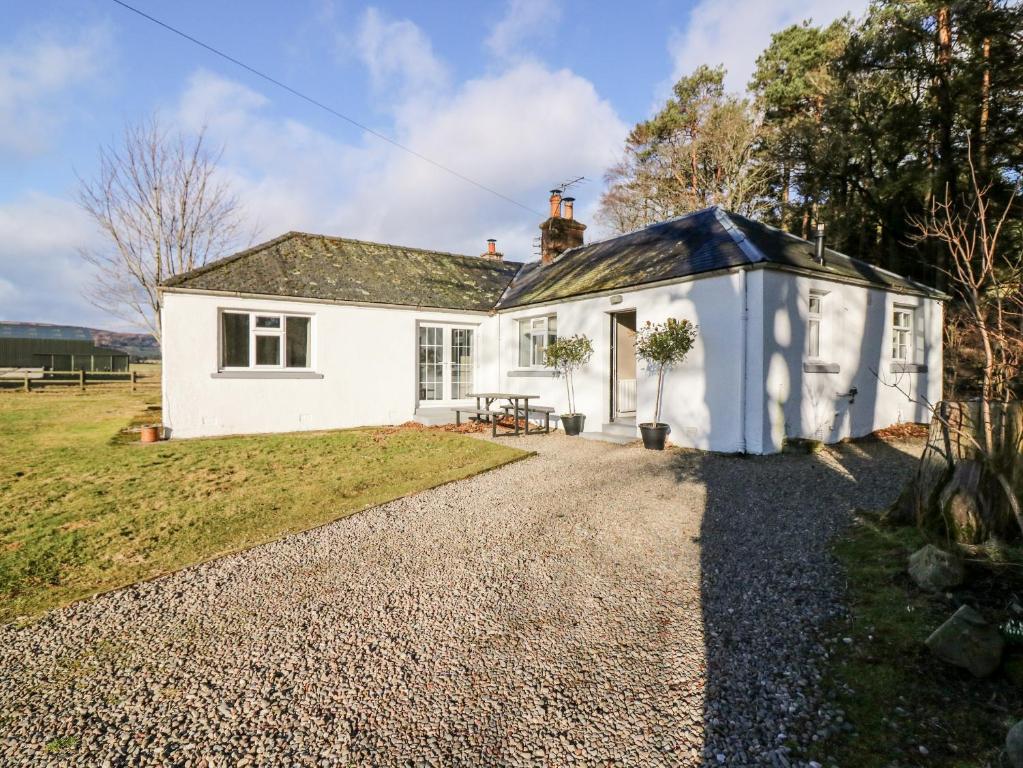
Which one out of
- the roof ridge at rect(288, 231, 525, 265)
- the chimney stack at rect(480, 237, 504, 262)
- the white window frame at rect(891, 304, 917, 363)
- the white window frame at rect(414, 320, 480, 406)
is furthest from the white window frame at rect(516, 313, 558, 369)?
the white window frame at rect(891, 304, 917, 363)

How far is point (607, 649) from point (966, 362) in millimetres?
17769

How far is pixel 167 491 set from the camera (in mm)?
6645

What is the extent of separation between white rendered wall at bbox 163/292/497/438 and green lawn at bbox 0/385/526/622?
84cm

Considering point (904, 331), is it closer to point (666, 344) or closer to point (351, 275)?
point (666, 344)

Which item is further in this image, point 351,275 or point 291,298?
point 351,275

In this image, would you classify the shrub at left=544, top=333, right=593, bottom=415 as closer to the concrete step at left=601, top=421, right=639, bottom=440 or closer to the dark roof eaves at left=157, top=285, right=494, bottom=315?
the concrete step at left=601, top=421, right=639, bottom=440

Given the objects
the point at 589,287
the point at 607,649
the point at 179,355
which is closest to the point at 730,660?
the point at 607,649

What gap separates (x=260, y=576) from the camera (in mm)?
4105

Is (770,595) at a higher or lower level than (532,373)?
lower

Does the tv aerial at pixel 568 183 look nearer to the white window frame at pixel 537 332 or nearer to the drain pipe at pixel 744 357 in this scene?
the white window frame at pixel 537 332

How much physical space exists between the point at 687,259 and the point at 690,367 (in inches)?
87.3

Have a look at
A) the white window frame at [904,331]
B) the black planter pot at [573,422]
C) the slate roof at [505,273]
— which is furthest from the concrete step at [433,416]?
the white window frame at [904,331]

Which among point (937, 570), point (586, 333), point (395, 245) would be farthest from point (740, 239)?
point (395, 245)

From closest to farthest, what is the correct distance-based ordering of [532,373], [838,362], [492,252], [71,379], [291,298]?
[838,362]
[291,298]
[532,373]
[492,252]
[71,379]
